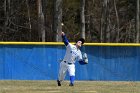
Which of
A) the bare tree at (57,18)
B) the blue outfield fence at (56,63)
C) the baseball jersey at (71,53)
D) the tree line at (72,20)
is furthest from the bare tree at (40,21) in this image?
the baseball jersey at (71,53)

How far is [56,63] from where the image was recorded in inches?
906

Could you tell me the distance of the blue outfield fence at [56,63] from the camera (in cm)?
2300

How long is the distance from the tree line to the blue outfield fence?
77.6 ft

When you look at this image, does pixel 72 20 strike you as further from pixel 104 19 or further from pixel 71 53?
pixel 71 53

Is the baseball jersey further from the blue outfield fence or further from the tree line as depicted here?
the tree line

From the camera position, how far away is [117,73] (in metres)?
23.2

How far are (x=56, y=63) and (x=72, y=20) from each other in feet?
114

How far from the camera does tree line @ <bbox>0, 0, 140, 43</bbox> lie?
167 ft

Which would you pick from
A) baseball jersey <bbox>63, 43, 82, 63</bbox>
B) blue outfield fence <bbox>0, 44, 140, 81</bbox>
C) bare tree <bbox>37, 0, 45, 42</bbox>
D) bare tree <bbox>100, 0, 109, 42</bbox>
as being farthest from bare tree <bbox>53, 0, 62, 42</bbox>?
baseball jersey <bbox>63, 43, 82, 63</bbox>

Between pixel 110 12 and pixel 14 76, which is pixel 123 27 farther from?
pixel 14 76

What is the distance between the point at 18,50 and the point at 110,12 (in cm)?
3710

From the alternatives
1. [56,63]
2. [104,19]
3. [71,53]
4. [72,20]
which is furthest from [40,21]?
[71,53]

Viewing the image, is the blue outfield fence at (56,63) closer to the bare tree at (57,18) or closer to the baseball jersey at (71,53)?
the baseball jersey at (71,53)

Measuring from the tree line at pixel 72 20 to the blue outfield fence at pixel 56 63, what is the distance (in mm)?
23639
